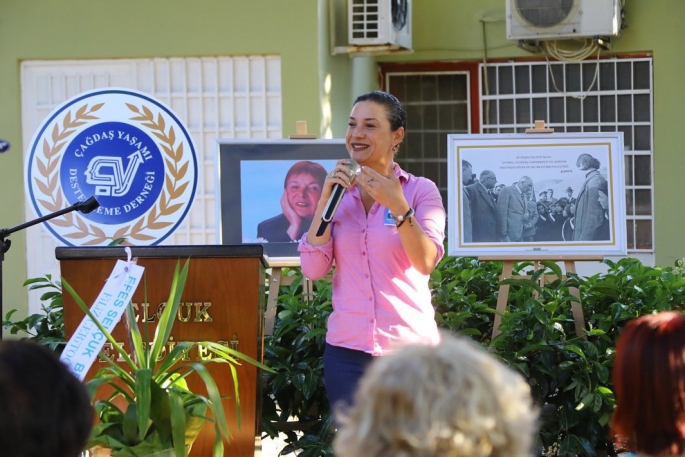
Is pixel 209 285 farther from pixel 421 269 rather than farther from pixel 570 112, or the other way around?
pixel 570 112

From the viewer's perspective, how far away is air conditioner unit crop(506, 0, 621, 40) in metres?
8.30

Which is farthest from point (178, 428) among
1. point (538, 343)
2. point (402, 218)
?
point (538, 343)

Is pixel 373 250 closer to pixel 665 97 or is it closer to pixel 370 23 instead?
pixel 370 23

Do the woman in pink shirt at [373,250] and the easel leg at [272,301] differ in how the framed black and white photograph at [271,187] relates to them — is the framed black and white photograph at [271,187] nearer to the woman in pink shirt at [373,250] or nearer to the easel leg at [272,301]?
the easel leg at [272,301]

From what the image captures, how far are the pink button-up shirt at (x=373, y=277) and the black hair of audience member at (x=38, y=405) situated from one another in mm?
1838

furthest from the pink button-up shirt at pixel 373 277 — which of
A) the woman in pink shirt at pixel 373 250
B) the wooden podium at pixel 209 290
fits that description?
the wooden podium at pixel 209 290

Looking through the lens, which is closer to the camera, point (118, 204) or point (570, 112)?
point (118, 204)

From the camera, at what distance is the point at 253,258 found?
144 inches

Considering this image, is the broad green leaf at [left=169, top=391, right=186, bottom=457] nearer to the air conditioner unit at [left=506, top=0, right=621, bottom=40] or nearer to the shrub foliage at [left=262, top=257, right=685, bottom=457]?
the shrub foliage at [left=262, top=257, right=685, bottom=457]

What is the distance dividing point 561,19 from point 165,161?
174 inches

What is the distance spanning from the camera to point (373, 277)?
11.2 ft

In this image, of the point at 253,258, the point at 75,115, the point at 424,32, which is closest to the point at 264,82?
the point at 424,32

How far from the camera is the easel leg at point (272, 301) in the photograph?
15.0 ft

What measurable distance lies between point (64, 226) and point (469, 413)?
4649 millimetres
